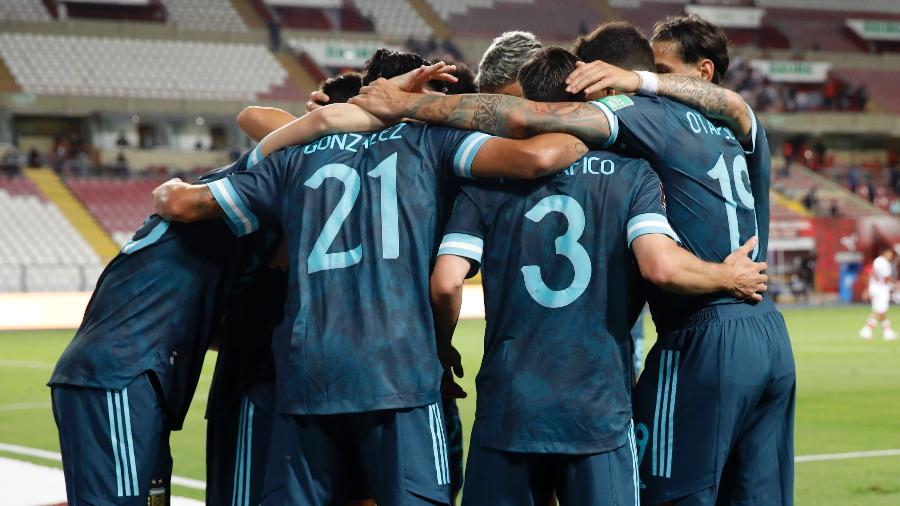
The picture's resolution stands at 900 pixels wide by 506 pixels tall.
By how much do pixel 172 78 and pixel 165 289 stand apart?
4129cm

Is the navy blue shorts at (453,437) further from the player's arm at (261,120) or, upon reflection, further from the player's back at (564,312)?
the player's arm at (261,120)

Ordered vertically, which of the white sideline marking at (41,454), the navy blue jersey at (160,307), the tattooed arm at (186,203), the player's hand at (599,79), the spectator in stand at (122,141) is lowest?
the white sideline marking at (41,454)

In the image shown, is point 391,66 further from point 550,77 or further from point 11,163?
point 11,163

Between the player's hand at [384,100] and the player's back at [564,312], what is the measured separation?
1.88 feet

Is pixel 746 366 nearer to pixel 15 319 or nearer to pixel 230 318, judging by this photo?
pixel 230 318

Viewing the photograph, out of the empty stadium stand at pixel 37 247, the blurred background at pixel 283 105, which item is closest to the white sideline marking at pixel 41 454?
the blurred background at pixel 283 105

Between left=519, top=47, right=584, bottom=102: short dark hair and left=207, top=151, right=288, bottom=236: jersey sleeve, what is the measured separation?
0.93 metres

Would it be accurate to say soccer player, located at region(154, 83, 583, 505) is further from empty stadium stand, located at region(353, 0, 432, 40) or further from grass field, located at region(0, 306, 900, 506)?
empty stadium stand, located at region(353, 0, 432, 40)

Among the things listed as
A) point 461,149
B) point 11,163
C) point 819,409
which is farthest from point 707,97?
point 11,163

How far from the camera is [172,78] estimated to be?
4441 centimetres

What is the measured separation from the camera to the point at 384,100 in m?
4.38

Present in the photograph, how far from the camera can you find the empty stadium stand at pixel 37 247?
31656 millimetres

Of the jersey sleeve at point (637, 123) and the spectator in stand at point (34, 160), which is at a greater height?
the spectator in stand at point (34, 160)

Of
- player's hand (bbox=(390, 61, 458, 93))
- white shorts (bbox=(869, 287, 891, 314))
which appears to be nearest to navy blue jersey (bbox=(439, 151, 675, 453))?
player's hand (bbox=(390, 61, 458, 93))
